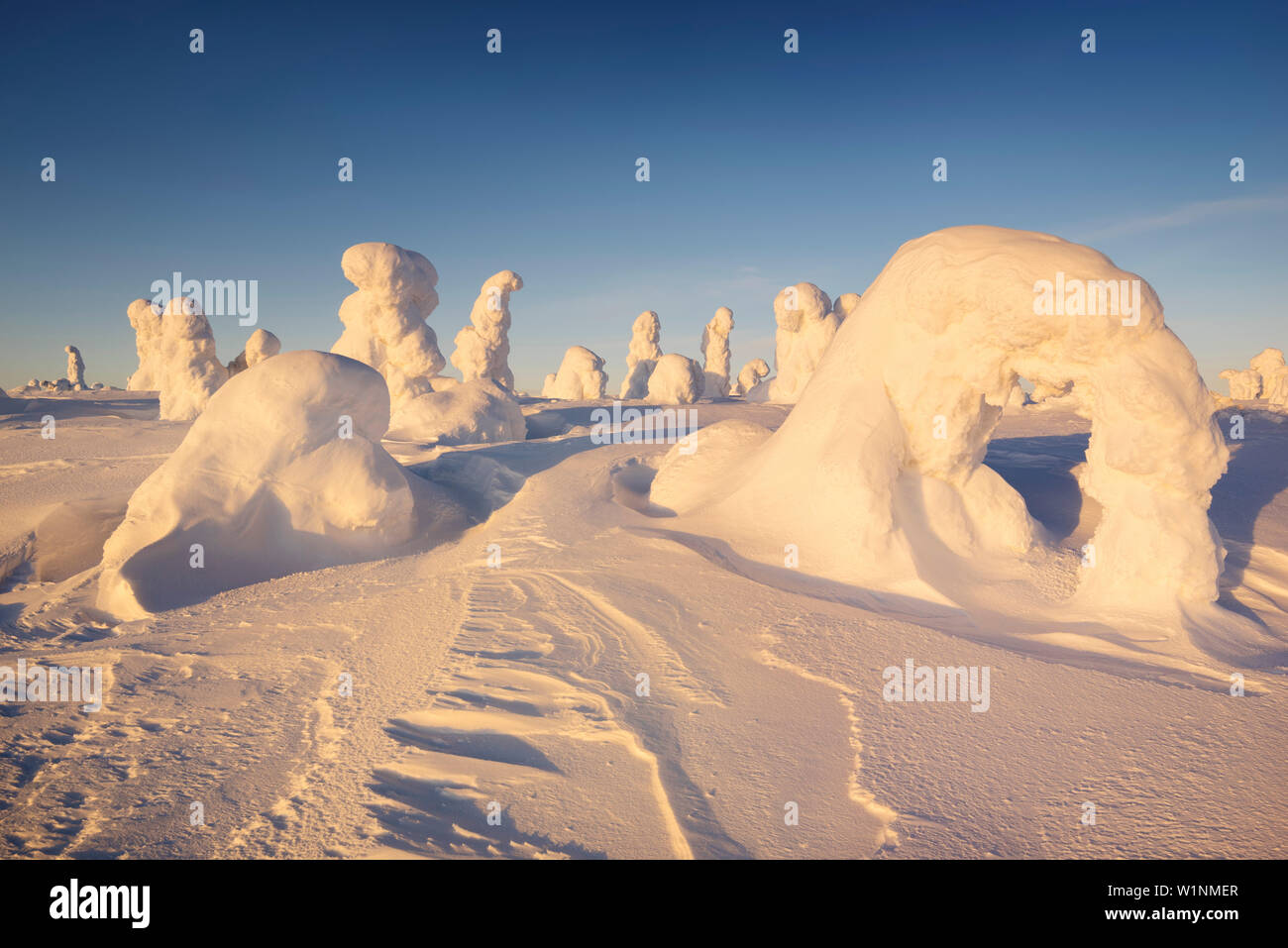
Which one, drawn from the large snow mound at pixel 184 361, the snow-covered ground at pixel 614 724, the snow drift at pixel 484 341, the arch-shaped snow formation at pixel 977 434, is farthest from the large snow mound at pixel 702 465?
the snow drift at pixel 484 341

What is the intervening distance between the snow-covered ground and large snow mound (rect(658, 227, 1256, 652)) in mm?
402

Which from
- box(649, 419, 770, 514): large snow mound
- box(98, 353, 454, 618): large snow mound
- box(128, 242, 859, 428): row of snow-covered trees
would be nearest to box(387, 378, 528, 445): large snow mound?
box(128, 242, 859, 428): row of snow-covered trees

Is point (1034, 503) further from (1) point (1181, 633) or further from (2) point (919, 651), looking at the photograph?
(2) point (919, 651)

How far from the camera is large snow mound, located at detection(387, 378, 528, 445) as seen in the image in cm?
1250

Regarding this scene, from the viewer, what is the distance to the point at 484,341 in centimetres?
2403

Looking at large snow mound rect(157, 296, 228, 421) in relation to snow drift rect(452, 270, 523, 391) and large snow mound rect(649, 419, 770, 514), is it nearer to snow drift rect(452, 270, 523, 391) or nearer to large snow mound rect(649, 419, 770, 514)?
snow drift rect(452, 270, 523, 391)

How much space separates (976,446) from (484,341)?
66.9 feet

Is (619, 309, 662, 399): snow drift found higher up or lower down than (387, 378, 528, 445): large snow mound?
higher up

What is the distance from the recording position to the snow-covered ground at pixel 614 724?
2650 millimetres

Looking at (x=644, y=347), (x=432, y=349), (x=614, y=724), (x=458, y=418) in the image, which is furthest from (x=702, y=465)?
(x=644, y=347)

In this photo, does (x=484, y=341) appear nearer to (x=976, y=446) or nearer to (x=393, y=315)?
(x=393, y=315)

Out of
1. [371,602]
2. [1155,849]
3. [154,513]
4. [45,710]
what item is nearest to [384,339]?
[154,513]

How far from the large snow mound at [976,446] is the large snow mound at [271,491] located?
3296mm

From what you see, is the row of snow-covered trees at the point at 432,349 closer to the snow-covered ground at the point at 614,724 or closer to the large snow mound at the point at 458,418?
the large snow mound at the point at 458,418
